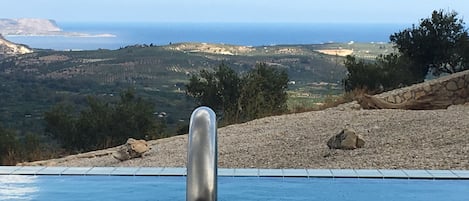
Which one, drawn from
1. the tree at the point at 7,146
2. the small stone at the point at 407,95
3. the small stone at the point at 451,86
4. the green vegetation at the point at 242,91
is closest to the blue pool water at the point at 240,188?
the tree at the point at 7,146

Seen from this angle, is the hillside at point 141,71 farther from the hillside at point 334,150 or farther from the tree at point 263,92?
the hillside at point 334,150

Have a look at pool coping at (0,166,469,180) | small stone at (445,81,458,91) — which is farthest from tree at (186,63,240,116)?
pool coping at (0,166,469,180)

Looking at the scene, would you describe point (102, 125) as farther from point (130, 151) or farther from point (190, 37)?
point (190, 37)

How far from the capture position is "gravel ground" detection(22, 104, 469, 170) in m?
5.51

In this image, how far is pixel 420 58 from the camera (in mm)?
12727

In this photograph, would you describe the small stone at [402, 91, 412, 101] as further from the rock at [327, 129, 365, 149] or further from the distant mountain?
the distant mountain

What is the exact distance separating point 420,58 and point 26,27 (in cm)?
3292

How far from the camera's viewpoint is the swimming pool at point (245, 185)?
3688 mm

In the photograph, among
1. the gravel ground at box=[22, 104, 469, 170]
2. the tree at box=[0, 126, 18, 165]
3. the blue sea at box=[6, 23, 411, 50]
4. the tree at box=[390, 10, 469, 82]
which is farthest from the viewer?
the blue sea at box=[6, 23, 411, 50]

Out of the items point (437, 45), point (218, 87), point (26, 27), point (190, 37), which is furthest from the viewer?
point (190, 37)

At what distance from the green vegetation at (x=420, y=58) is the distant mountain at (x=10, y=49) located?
15431 millimetres

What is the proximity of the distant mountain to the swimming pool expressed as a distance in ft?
68.6

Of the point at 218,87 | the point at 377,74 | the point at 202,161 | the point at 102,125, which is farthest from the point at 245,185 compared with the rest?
the point at 377,74

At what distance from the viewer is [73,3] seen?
24.0 m
